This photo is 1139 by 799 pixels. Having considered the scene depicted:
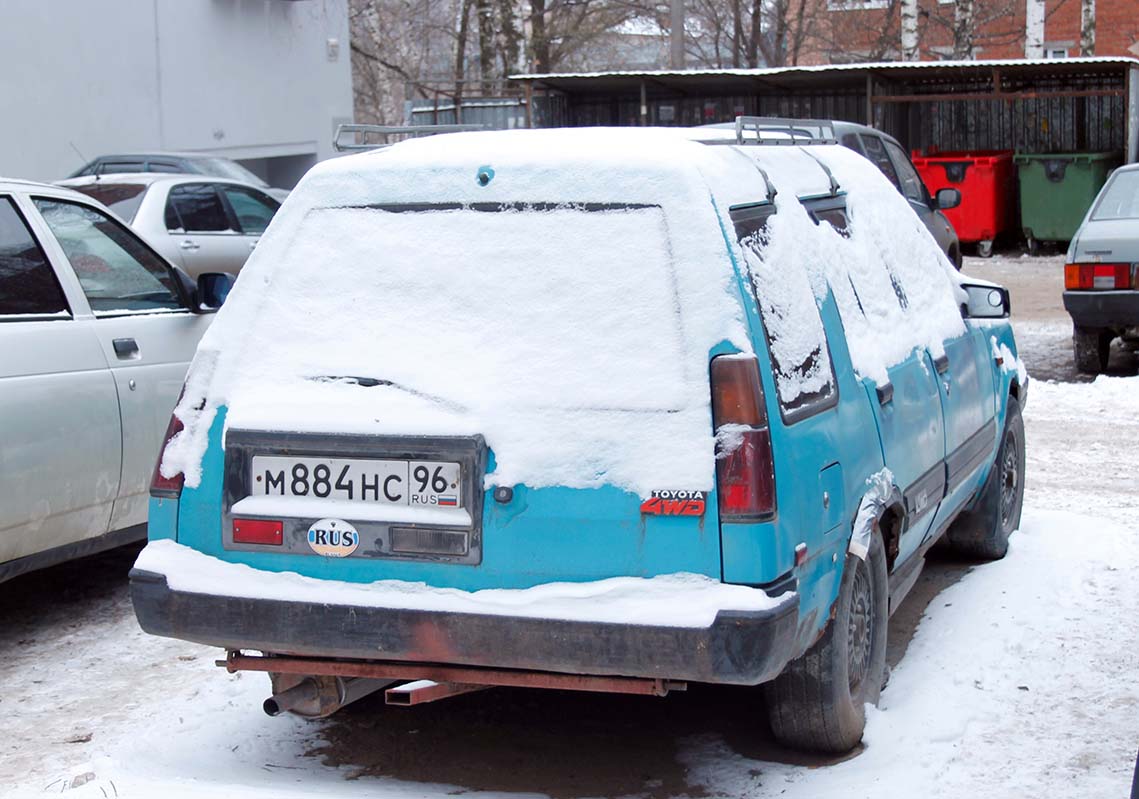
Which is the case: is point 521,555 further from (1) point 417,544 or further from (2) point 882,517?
(2) point 882,517

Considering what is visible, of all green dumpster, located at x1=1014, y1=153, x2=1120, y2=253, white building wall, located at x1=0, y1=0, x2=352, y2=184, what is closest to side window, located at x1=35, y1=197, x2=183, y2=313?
white building wall, located at x1=0, y1=0, x2=352, y2=184

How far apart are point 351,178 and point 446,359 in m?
0.62

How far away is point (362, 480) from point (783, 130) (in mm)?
2070

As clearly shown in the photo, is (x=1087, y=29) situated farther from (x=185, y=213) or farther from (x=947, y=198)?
(x=185, y=213)

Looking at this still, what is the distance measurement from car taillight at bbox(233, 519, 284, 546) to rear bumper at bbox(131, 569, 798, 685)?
149mm

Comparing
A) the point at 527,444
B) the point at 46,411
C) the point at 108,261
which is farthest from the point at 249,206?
the point at 527,444

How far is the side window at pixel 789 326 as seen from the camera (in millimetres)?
3818

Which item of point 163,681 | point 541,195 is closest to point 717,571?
point 541,195

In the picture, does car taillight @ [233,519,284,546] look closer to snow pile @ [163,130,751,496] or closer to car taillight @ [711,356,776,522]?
snow pile @ [163,130,751,496]

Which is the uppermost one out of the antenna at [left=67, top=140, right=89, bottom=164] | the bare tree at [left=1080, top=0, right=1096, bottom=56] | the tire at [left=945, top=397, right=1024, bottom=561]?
the bare tree at [left=1080, top=0, right=1096, bottom=56]

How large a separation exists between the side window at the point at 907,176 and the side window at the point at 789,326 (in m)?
10.5

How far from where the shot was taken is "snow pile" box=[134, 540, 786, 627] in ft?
11.7

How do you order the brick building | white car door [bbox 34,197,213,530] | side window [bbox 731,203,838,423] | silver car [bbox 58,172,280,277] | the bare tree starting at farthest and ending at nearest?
the brick building
the bare tree
silver car [bbox 58,172,280,277]
white car door [bbox 34,197,213,530]
side window [bbox 731,203,838,423]

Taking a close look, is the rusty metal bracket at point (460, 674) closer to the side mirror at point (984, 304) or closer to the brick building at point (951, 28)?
the side mirror at point (984, 304)
